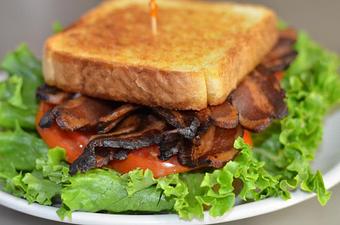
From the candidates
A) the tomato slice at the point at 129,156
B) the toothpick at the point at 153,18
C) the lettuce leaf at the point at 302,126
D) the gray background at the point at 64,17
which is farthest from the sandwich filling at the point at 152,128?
the gray background at the point at 64,17

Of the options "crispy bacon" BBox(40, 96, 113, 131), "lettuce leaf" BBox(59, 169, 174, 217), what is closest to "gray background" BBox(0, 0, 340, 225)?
"crispy bacon" BBox(40, 96, 113, 131)

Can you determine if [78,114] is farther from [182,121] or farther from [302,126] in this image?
[302,126]

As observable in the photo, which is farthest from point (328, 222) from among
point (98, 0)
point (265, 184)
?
point (98, 0)

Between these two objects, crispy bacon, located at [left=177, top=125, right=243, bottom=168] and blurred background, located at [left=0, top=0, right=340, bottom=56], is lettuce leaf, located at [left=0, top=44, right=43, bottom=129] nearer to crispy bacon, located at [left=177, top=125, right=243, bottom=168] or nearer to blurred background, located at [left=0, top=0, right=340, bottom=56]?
crispy bacon, located at [left=177, top=125, right=243, bottom=168]

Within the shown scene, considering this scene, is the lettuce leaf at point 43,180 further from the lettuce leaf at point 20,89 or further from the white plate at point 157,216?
the lettuce leaf at point 20,89

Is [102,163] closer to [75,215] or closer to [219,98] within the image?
[75,215]

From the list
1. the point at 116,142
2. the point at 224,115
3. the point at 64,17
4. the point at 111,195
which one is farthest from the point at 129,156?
the point at 64,17
